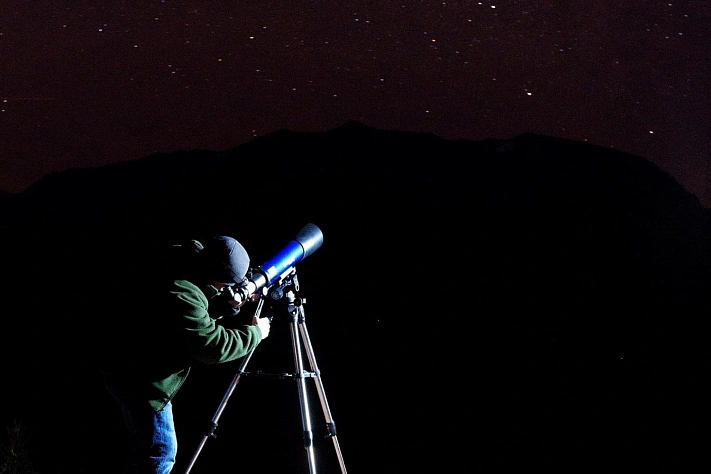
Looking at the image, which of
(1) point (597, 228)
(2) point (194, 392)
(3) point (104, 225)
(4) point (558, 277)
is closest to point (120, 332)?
(2) point (194, 392)

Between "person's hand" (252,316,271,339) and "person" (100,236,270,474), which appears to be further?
"person's hand" (252,316,271,339)

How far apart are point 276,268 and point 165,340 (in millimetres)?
494

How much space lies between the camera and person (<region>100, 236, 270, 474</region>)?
6.03ft

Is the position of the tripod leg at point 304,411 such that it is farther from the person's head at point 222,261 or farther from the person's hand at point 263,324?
the person's head at point 222,261

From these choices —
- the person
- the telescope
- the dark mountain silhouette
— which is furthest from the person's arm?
the dark mountain silhouette

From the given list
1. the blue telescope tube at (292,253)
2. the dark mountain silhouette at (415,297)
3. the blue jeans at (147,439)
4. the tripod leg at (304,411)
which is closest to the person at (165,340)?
the blue jeans at (147,439)

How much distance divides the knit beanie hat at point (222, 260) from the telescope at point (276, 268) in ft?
0.15

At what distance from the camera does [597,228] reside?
2.92 meters

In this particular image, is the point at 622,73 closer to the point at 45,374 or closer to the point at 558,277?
the point at 558,277

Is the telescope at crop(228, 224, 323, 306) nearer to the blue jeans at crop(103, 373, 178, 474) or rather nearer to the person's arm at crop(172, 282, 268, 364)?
the person's arm at crop(172, 282, 268, 364)

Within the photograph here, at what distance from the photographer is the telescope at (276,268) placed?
2.00m

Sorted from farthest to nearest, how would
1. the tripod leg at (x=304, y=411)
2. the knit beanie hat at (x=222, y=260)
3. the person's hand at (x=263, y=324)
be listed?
1. the tripod leg at (x=304, y=411)
2. the person's hand at (x=263, y=324)
3. the knit beanie hat at (x=222, y=260)

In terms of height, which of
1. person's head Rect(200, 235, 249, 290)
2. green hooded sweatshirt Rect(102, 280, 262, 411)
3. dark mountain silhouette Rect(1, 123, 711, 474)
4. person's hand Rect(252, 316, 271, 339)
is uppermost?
person's head Rect(200, 235, 249, 290)

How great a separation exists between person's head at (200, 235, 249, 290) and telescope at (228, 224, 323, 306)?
0.14 ft
